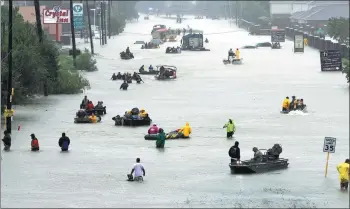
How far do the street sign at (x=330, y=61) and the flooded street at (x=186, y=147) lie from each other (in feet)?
15.9

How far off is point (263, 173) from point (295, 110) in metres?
22.8

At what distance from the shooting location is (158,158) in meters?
41.0

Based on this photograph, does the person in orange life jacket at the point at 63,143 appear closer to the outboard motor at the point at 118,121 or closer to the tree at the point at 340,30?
the outboard motor at the point at 118,121

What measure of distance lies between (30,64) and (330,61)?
41.0m

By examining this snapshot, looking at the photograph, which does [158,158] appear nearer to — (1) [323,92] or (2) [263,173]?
(2) [263,173]

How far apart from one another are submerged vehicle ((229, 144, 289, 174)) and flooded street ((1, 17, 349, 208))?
0.37 metres

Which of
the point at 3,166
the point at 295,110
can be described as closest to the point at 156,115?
the point at 295,110

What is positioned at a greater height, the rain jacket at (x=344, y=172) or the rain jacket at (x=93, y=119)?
the rain jacket at (x=93, y=119)

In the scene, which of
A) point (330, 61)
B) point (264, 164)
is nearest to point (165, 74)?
point (330, 61)

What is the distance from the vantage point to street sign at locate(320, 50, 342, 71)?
306ft

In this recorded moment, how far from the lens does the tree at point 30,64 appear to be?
57500 mm

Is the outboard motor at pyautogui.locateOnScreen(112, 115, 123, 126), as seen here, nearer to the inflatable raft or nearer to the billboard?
the inflatable raft

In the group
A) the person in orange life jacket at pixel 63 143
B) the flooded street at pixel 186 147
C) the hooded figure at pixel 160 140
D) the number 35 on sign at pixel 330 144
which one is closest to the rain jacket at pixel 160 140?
the hooded figure at pixel 160 140

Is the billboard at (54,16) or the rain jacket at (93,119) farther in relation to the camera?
the billboard at (54,16)
